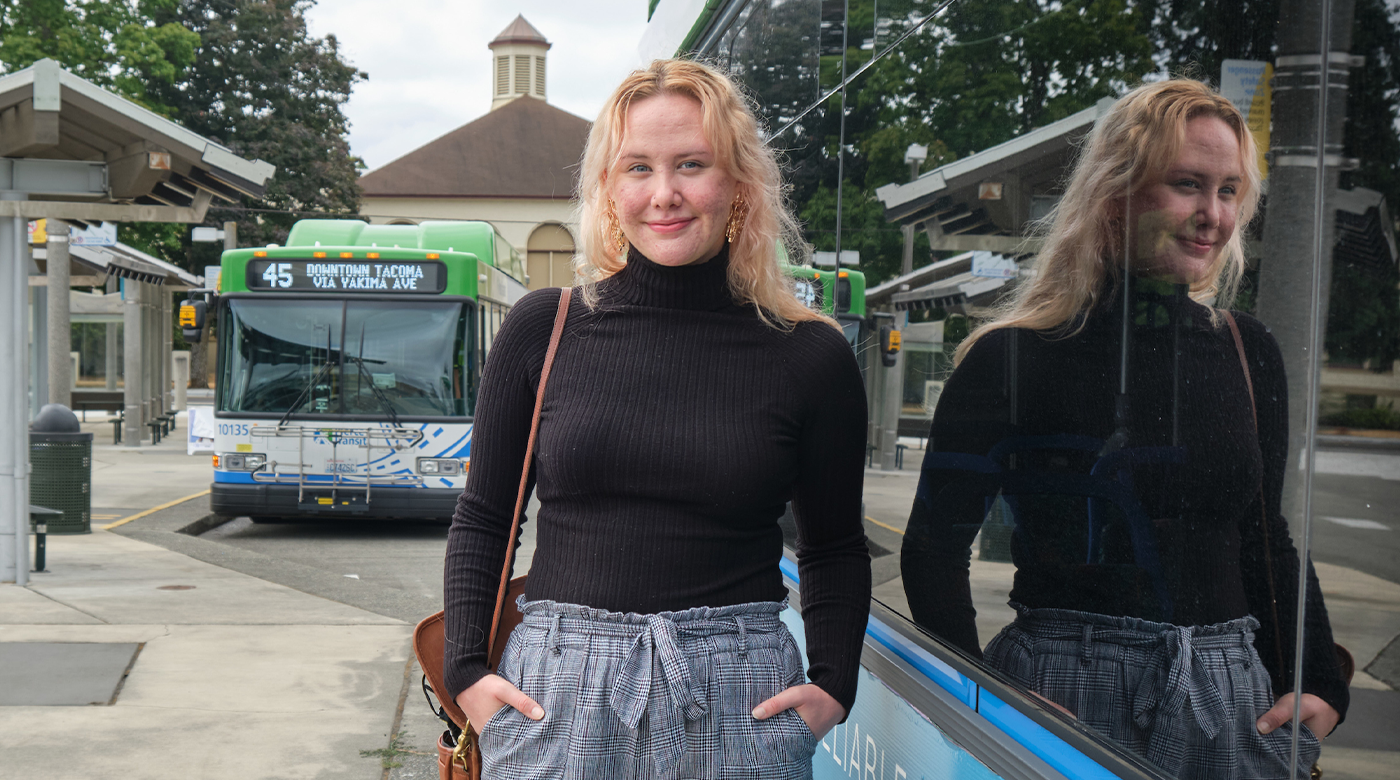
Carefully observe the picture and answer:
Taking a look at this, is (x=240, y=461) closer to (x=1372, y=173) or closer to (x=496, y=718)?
(x=496, y=718)

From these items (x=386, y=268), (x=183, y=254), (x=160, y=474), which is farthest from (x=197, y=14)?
(x=386, y=268)

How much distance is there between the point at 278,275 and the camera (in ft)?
37.4

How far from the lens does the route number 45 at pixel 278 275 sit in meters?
11.4

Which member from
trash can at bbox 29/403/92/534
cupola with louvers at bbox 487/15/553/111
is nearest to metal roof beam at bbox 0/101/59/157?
trash can at bbox 29/403/92/534

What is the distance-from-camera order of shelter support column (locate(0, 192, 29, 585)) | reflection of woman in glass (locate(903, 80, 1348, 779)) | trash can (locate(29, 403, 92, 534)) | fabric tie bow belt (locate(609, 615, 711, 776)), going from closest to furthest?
reflection of woman in glass (locate(903, 80, 1348, 779))
fabric tie bow belt (locate(609, 615, 711, 776))
shelter support column (locate(0, 192, 29, 585))
trash can (locate(29, 403, 92, 534))

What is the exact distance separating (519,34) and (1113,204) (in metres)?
72.6

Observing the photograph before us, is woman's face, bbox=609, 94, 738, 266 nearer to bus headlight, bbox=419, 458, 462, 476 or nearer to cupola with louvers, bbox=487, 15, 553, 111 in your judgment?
bus headlight, bbox=419, 458, 462, 476

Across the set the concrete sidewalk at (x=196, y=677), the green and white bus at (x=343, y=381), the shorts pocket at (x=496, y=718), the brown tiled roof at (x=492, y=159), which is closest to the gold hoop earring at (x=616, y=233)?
the shorts pocket at (x=496, y=718)

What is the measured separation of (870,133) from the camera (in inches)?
107

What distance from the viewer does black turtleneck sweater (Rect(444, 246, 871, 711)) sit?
6.05 feet

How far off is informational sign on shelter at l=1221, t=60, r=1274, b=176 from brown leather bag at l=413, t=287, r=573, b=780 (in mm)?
1031

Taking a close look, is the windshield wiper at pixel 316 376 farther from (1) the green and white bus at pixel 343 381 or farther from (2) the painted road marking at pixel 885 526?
(2) the painted road marking at pixel 885 526

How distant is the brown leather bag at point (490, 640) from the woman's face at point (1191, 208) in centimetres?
88

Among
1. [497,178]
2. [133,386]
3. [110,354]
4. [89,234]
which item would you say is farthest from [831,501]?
[497,178]
